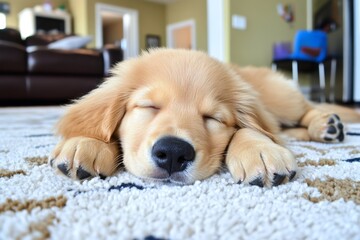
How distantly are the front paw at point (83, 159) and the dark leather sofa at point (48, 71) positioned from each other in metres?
3.47

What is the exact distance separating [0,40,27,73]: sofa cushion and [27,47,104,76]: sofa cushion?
0.28 feet

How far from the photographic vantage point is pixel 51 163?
30.4 inches

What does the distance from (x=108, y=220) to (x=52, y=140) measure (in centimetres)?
98

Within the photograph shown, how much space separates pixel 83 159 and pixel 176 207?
0.28 meters

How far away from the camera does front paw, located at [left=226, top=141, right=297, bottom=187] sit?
68 centimetres

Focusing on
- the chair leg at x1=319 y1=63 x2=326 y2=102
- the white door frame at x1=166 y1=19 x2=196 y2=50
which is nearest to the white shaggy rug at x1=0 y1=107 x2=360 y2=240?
the chair leg at x1=319 y1=63 x2=326 y2=102

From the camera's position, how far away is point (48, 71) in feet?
15.0

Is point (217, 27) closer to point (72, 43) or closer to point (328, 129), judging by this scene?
point (72, 43)

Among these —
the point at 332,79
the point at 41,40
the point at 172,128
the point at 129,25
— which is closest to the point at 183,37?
the point at 129,25

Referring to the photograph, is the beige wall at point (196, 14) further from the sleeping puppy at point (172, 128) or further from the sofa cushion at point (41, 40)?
the sleeping puppy at point (172, 128)

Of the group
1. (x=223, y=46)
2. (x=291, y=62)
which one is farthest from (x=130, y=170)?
(x=291, y=62)

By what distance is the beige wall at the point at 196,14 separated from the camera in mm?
10031

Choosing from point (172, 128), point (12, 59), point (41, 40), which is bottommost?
point (172, 128)

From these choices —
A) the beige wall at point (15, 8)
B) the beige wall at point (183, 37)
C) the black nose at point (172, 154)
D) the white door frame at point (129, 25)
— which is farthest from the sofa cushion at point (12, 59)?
the beige wall at point (183, 37)
